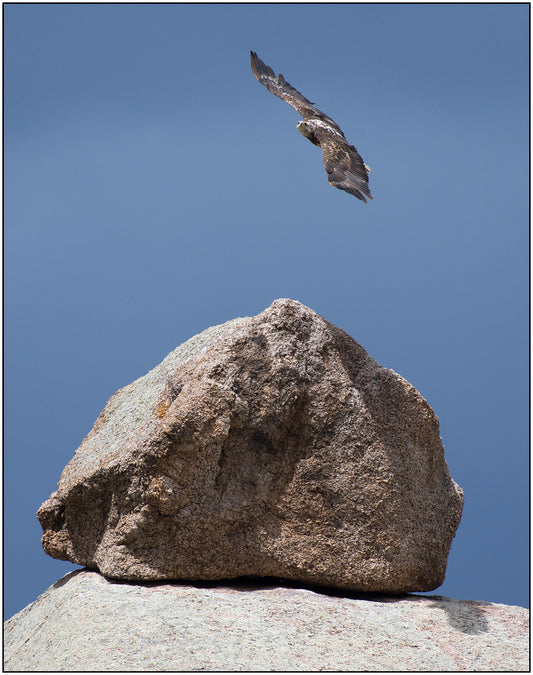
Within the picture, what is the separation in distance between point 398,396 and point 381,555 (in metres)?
1.18

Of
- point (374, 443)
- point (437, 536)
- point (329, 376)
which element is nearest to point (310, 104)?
point (329, 376)

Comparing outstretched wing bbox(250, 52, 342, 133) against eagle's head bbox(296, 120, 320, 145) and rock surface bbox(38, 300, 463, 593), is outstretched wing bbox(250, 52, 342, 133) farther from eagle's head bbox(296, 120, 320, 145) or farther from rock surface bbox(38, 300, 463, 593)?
rock surface bbox(38, 300, 463, 593)

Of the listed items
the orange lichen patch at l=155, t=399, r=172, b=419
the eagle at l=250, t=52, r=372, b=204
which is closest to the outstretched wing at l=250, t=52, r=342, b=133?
the eagle at l=250, t=52, r=372, b=204

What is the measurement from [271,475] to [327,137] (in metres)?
2.71

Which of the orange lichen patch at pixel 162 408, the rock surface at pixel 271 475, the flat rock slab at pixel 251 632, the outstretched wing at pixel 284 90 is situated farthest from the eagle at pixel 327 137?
the flat rock slab at pixel 251 632

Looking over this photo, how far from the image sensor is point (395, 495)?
582 centimetres

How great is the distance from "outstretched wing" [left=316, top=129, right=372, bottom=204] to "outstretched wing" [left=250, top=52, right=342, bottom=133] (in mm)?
413

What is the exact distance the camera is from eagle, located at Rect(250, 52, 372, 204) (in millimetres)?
5641

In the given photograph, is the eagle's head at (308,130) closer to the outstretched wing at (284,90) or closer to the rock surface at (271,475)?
the outstretched wing at (284,90)

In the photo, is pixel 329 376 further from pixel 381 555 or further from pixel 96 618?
pixel 96 618

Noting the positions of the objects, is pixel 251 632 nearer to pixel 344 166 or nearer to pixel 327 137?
pixel 344 166

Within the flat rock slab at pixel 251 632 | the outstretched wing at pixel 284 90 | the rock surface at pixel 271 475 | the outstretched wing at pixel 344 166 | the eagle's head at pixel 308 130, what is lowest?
the flat rock slab at pixel 251 632

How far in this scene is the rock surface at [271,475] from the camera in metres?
5.55

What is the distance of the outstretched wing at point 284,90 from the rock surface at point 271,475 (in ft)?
5.88
